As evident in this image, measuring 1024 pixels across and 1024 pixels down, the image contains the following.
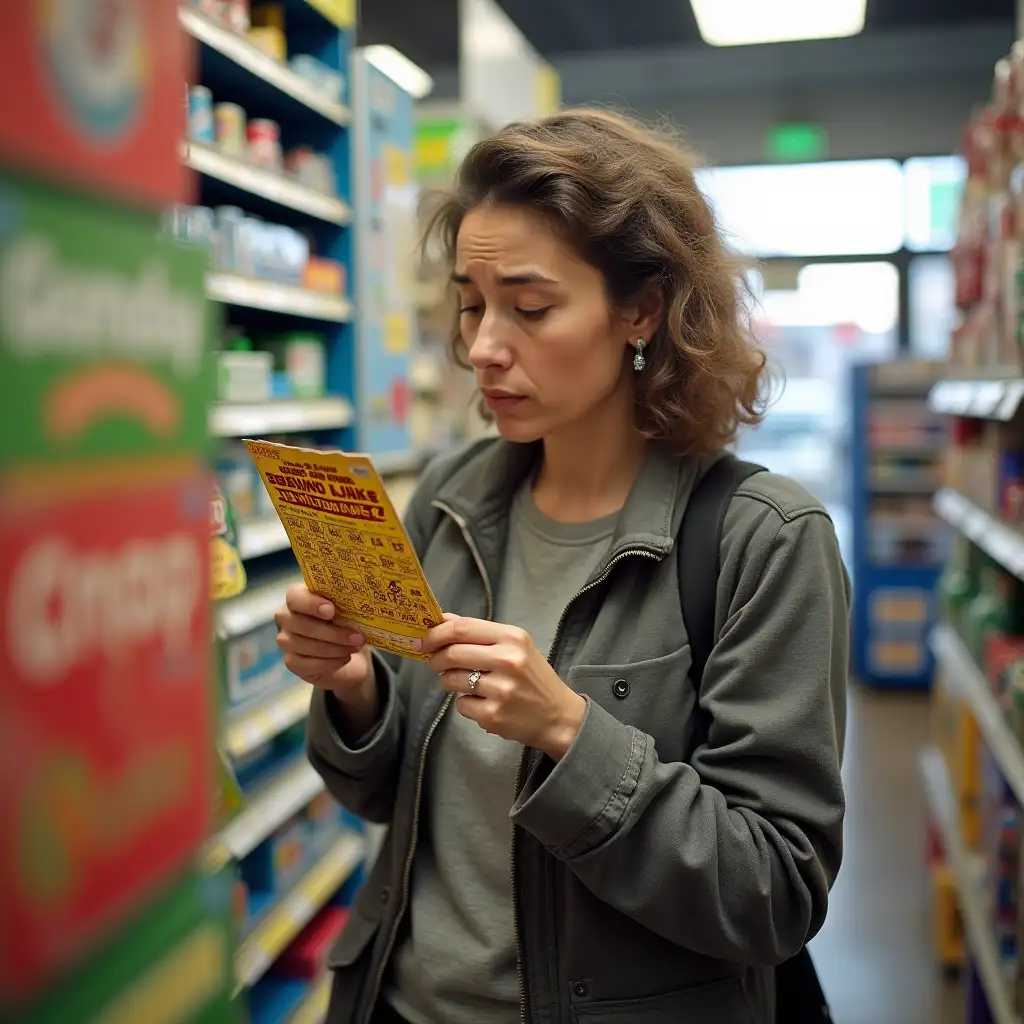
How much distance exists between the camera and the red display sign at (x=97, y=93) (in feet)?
1.61

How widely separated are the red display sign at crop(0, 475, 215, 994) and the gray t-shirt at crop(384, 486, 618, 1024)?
91 cm

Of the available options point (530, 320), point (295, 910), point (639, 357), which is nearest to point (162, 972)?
point (530, 320)

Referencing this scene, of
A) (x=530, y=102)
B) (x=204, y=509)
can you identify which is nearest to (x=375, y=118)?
(x=530, y=102)

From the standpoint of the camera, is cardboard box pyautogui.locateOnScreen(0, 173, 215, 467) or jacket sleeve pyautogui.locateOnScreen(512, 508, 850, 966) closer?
cardboard box pyautogui.locateOnScreen(0, 173, 215, 467)

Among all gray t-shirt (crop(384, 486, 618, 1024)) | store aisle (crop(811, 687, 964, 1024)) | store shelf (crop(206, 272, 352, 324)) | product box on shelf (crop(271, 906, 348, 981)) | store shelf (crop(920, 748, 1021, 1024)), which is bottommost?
store aisle (crop(811, 687, 964, 1024))

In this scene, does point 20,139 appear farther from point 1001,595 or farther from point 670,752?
point 1001,595

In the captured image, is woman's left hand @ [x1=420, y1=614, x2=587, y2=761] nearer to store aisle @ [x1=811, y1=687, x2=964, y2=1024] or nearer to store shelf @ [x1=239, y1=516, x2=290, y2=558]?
store shelf @ [x1=239, y1=516, x2=290, y2=558]

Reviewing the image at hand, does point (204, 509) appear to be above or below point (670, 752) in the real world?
above

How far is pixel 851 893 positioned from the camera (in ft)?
14.9

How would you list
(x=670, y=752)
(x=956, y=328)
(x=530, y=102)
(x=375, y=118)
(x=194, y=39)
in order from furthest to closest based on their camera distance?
1. (x=530, y=102)
2. (x=956, y=328)
3. (x=375, y=118)
4. (x=194, y=39)
5. (x=670, y=752)

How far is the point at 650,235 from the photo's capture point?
158cm

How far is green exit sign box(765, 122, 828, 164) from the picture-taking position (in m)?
9.85

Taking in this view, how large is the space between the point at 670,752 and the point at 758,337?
70cm

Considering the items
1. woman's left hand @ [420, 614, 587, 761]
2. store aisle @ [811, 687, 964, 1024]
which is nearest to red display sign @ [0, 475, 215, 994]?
woman's left hand @ [420, 614, 587, 761]
